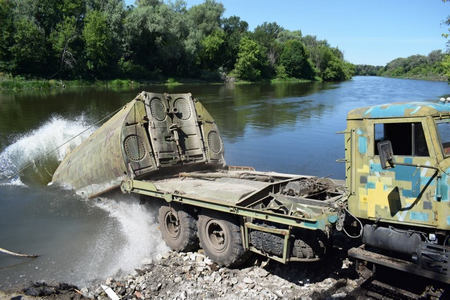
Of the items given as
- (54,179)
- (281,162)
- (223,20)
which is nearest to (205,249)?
(54,179)

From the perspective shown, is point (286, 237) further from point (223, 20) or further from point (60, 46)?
point (223, 20)

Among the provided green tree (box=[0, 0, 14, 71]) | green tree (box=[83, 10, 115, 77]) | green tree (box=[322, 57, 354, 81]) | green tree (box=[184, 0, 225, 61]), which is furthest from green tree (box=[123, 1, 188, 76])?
green tree (box=[322, 57, 354, 81])

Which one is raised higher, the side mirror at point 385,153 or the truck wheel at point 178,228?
the side mirror at point 385,153

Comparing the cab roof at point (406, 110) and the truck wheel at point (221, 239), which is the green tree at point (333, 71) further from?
the cab roof at point (406, 110)

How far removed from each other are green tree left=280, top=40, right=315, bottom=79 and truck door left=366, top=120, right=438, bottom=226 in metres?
91.5

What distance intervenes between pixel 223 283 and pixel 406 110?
4.61 m

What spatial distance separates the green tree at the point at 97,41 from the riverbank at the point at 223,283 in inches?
2036

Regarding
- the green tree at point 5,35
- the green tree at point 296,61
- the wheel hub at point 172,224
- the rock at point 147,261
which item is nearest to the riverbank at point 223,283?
the rock at point 147,261

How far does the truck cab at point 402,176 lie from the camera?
20.1 feet

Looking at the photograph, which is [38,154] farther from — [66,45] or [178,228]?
[66,45]

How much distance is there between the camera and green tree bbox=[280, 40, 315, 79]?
9588cm

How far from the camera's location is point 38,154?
58.7ft

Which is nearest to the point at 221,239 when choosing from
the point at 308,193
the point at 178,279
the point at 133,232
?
the point at 178,279

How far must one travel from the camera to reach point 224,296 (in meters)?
7.34
